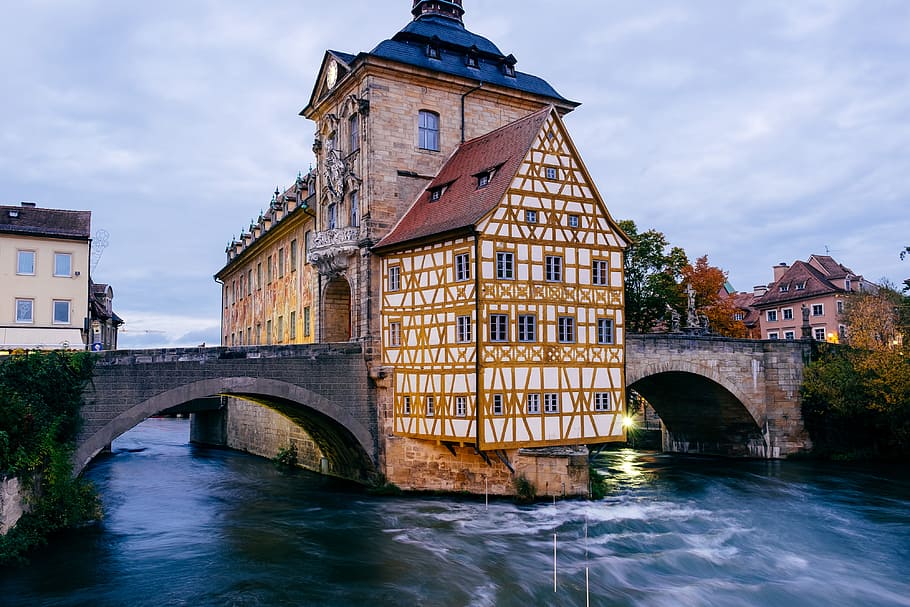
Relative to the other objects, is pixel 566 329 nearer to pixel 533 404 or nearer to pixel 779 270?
pixel 533 404

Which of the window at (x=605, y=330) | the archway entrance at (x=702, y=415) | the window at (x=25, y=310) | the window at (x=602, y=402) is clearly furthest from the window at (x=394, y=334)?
the window at (x=25, y=310)

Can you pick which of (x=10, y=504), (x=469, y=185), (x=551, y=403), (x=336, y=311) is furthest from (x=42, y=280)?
(x=551, y=403)

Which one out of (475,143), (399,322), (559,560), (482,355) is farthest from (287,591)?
(475,143)

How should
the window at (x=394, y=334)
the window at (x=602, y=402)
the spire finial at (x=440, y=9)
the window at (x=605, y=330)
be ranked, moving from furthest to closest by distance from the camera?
the spire finial at (x=440, y=9)
the window at (x=394, y=334)
the window at (x=605, y=330)
the window at (x=602, y=402)

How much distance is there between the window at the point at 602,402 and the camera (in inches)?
939

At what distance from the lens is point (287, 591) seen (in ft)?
52.4

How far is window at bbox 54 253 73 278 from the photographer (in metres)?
28.9

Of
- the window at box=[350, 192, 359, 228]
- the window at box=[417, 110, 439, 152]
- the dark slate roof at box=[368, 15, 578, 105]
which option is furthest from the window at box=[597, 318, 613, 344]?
the dark slate roof at box=[368, 15, 578, 105]

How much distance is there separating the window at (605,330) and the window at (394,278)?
6.50 meters

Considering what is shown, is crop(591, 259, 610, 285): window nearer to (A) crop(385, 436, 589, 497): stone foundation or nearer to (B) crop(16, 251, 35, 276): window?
(A) crop(385, 436, 589, 497): stone foundation

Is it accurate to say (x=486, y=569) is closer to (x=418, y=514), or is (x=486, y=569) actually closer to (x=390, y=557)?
(x=390, y=557)

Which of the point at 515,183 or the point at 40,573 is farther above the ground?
the point at 515,183

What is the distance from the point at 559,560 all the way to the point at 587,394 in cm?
656

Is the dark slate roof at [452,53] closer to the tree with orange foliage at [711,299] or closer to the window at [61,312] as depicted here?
the window at [61,312]
